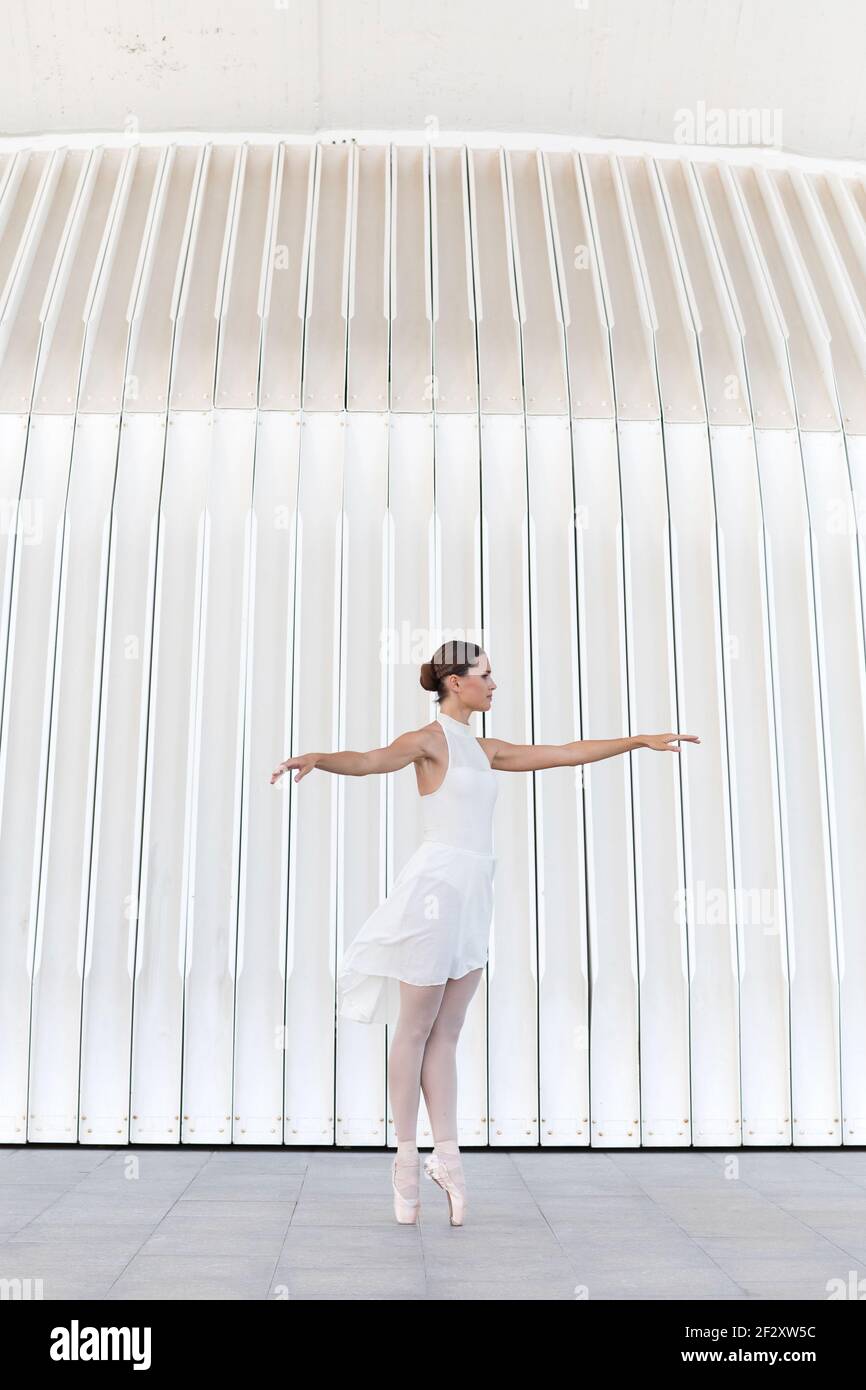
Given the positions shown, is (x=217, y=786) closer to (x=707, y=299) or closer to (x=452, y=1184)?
(x=452, y=1184)

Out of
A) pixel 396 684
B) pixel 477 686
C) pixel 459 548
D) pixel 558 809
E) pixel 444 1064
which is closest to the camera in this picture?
pixel 444 1064

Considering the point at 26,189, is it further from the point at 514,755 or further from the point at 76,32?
the point at 514,755

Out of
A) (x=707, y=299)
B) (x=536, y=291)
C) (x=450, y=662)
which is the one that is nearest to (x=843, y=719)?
(x=707, y=299)

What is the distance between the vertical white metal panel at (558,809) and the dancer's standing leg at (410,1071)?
1735mm

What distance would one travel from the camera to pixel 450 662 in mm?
4289

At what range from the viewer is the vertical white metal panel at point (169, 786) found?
5.61 meters

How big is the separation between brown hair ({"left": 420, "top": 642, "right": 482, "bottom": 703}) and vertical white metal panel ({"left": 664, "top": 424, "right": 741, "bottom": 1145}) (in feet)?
6.94

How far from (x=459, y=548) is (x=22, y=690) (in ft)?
8.01

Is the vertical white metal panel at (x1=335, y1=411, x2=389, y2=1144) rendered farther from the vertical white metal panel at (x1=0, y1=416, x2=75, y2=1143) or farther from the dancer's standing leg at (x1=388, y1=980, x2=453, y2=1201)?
the dancer's standing leg at (x1=388, y1=980, x2=453, y2=1201)

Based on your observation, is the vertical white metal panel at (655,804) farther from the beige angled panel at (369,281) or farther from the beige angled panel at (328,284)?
the beige angled panel at (328,284)

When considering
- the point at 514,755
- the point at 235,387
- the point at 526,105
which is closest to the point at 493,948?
the point at 514,755

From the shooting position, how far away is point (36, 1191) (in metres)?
4.62

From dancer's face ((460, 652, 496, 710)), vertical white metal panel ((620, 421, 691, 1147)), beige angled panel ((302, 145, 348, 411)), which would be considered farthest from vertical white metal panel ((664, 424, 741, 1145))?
dancer's face ((460, 652, 496, 710))

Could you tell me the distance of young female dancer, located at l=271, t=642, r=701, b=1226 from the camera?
13.2ft
